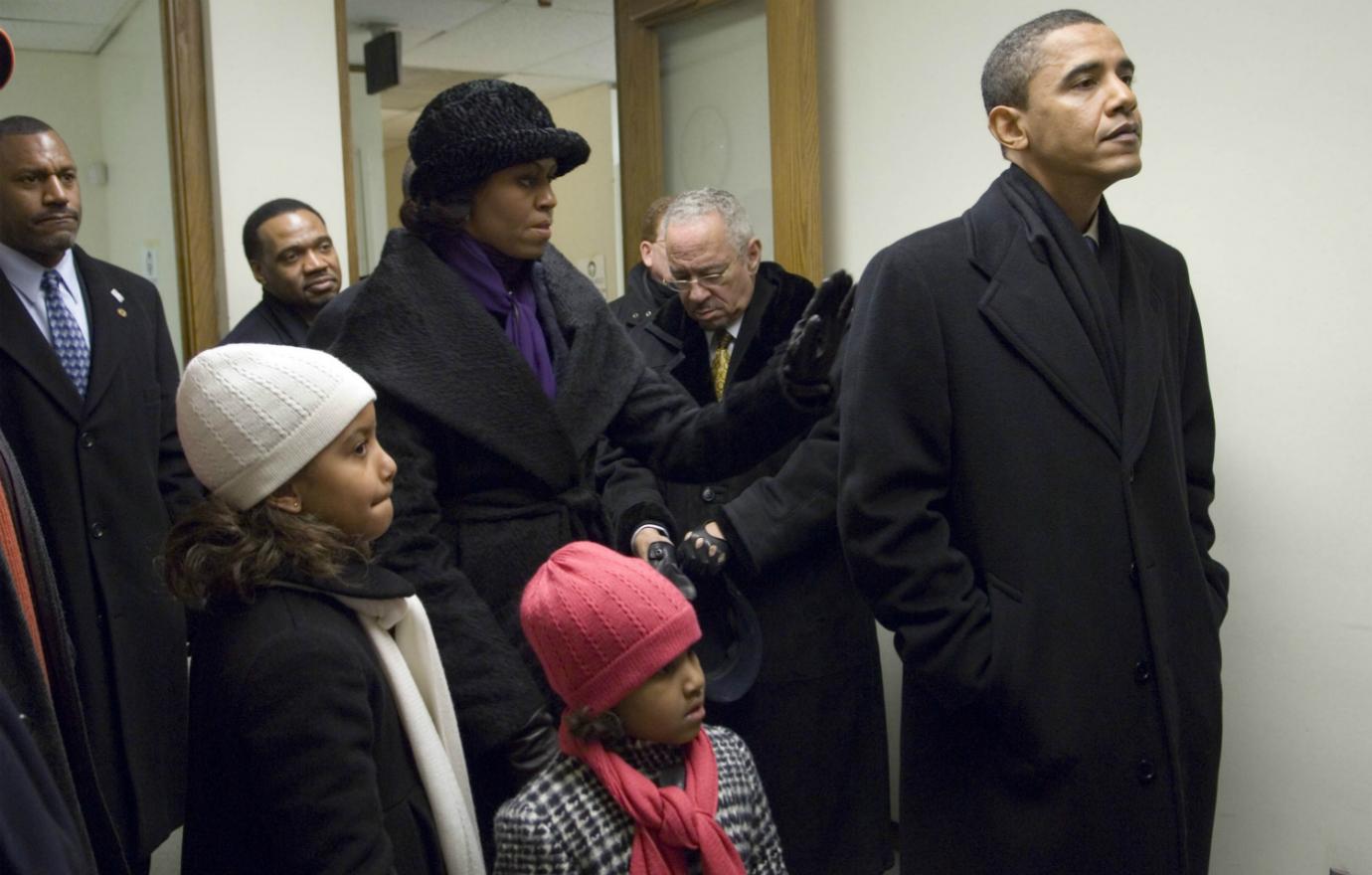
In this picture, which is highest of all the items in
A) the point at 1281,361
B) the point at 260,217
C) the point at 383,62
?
the point at 383,62

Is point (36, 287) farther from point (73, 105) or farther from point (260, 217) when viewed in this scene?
point (73, 105)

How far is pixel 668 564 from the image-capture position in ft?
7.39

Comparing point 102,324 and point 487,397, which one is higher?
point 102,324

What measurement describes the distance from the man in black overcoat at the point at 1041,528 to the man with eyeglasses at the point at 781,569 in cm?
60

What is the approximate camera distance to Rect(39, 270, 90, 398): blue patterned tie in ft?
8.46

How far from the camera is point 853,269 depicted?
3.18 metres

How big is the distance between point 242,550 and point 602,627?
0.40m

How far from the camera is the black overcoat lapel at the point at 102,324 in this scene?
2583 millimetres

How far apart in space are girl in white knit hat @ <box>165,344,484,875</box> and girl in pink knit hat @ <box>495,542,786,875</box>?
0.35ft

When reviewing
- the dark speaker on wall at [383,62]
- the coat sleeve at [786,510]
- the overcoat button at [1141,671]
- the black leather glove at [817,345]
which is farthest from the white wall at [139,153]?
the overcoat button at [1141,671]

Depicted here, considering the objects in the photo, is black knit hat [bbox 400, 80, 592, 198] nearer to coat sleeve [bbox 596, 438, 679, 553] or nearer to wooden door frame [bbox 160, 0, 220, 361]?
coat sleeve [bbox 596, 438, 679, 553]

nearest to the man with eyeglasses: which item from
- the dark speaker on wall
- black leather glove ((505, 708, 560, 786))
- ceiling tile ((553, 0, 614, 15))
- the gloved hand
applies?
the gloved hand

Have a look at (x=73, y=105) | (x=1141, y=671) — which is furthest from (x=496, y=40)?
(x=1141, y=671)

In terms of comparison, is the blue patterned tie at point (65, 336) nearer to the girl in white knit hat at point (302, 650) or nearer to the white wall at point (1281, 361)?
the girl in white knit hat at point (302, 650)
